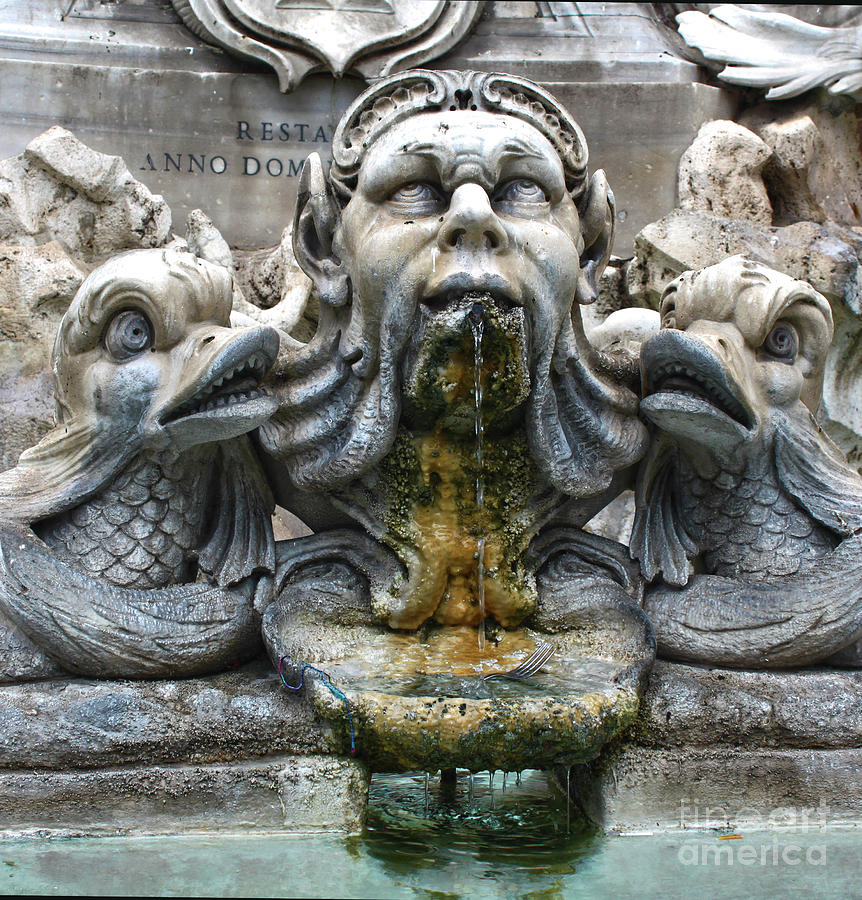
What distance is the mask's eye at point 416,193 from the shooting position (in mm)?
3111

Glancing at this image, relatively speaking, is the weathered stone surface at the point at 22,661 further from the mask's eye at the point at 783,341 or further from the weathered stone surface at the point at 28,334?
the mask's eye at the point at 783,341

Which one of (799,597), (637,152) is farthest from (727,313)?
(637,152)

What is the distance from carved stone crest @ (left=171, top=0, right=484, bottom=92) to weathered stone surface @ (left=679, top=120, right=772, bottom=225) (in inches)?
46.5

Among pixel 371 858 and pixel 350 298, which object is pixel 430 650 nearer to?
pixel 371 858

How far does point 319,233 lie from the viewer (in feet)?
10.9

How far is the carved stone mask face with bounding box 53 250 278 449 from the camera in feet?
10.0

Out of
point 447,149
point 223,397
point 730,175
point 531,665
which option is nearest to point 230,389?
point 223,397

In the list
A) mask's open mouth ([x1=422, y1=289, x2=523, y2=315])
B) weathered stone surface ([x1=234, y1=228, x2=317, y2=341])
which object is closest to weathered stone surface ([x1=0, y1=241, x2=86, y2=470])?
weathered stone surface ([x1=234, y1=228, x2=317, y2=341])

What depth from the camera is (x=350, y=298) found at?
10.7ft

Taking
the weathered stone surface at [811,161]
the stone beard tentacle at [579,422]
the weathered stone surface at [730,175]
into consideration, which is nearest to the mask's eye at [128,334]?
the stone beard tentacle at [579,422]

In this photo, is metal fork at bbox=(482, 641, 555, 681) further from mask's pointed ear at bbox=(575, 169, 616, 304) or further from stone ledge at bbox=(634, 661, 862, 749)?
mask's pointed ear at bbox=(575, 169, 616, 304)

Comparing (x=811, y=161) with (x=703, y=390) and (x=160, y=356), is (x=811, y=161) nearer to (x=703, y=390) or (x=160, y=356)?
(x=703, y=390)

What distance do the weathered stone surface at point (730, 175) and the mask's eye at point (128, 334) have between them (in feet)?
8.76

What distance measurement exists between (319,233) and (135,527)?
0.94 meters
